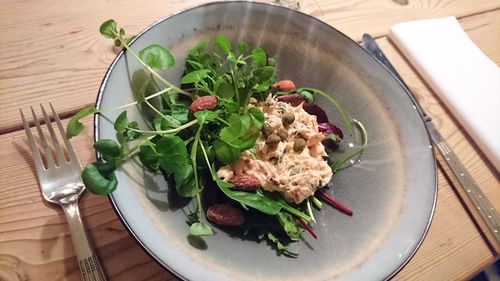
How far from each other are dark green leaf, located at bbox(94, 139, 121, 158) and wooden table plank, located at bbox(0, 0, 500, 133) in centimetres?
28

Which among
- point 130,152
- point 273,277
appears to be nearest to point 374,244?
point 273,277

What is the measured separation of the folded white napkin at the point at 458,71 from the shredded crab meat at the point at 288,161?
42 centimetres

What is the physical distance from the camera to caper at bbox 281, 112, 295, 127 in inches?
29.5

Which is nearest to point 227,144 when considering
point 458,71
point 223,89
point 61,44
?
point 223,89

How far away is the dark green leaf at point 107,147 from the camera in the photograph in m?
0.56

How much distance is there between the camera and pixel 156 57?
0.69 m

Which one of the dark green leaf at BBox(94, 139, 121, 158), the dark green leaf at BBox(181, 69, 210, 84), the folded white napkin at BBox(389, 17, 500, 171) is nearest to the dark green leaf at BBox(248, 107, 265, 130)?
the dark green leaf at BBox(181, 69, 210, 84)

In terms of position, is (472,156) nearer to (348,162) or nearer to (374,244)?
(348,162)

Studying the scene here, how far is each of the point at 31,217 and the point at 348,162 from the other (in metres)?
0.56

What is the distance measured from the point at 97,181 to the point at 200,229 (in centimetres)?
15

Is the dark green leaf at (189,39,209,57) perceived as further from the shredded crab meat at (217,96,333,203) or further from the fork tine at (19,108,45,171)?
the fork tine at (19,108,45,171)

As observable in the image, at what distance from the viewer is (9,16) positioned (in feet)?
2.97

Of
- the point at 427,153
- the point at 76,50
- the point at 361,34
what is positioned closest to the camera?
the point at 427,153

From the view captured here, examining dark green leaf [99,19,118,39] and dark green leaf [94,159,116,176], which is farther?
dark green leaf [99,19,118,39]
